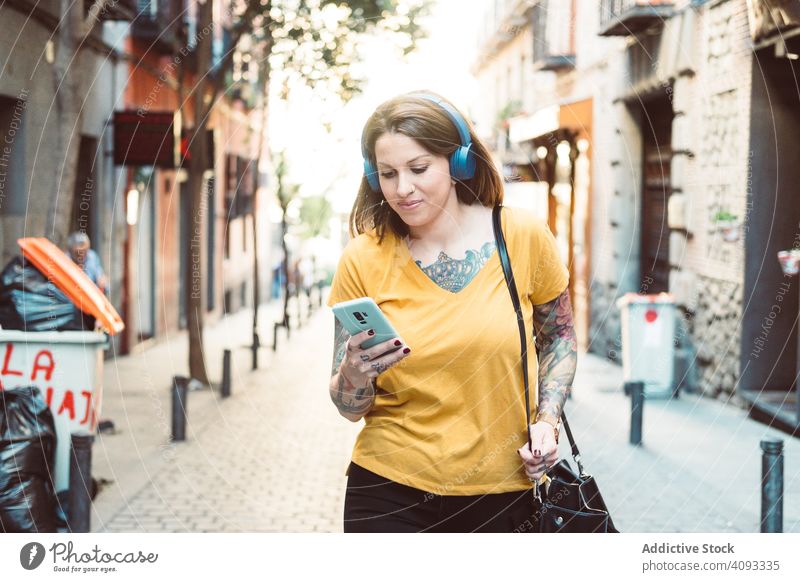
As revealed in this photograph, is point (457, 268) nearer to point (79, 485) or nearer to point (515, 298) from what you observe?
point (515, 298)

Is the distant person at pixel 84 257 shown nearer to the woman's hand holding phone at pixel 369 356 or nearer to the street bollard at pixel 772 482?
the street bollard at pixel 772 482

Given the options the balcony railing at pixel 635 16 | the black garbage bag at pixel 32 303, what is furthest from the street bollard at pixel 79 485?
the balcony railing at pixel 635 16

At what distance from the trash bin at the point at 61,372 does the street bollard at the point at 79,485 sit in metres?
0.45

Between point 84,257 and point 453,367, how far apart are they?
666 centimetres

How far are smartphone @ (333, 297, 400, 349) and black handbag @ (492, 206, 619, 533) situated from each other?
0.38 meters

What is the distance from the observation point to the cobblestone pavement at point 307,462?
6098mm

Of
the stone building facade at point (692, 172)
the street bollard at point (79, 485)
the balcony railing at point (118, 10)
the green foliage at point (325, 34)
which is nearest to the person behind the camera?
the street bollard at point (79, 485)

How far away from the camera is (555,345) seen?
9.69 feet

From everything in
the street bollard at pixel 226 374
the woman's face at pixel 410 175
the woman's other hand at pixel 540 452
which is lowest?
the street bollard at pixel 226 374

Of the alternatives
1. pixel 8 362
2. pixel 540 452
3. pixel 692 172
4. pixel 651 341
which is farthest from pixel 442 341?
pixel 692 172

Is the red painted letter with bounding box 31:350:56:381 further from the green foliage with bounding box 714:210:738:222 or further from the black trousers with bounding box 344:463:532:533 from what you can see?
the green foliage with bounding box 714:210:738:222

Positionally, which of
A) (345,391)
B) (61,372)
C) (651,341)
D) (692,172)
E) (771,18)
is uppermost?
(771,18)
